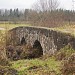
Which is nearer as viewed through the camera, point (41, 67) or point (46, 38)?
point (41, 67)

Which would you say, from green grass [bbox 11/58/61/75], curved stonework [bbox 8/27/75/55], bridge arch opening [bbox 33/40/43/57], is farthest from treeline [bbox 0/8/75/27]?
green grass [bbox 11/58/61/75]

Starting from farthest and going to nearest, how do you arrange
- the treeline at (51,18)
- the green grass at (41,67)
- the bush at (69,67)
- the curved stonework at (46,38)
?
the treeline at (51,18) → the curved stonework at (46,38) → the green grass at (41,67) → the bush at (69,67)

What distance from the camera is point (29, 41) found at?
21.4 metres

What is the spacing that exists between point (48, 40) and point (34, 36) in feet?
12.0

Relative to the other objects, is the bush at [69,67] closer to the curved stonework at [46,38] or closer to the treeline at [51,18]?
Answer: the curved stonework at [46,38]

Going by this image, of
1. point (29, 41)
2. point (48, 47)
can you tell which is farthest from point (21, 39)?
point (48, 47)

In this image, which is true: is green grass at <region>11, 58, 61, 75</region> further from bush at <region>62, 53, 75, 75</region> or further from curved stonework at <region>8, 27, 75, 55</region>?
curved stonework at <region>8, 27, 75, 55</region>

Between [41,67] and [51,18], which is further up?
[51,18]

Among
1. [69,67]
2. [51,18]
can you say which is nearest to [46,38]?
[69,67]

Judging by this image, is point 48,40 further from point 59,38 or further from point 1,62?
point 1,62

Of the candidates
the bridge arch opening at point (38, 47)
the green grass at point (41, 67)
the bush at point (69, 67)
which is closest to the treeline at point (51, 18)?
the bridge arch opening at point (38, 47)

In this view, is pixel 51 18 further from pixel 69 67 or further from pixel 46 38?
pixel 69 67

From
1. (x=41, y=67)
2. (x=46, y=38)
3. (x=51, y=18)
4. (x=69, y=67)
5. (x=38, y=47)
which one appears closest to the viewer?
(x=69, y=67)

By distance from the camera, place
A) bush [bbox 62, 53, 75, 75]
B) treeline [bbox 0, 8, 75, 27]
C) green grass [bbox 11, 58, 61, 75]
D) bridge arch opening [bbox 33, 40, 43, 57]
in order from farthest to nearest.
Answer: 1. treeline [bbox 0, 8, 75, 27]
2. bridge arch opening [bbox 33, 40, 43, 57]
3. green grass [bbox 11, 58, 61, 75]
4. bush [bbox 62, 53, 75, 75]
